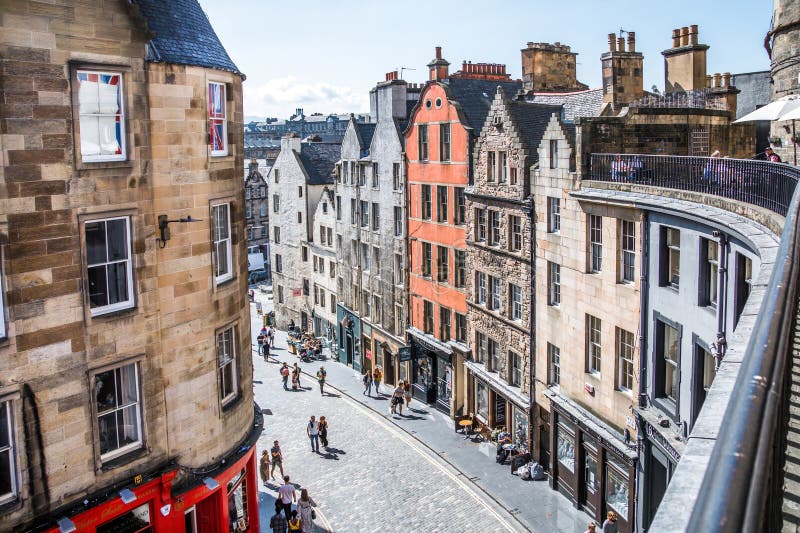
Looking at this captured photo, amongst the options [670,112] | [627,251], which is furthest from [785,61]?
[627,251]

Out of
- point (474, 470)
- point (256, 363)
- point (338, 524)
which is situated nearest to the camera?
point (338, 524)

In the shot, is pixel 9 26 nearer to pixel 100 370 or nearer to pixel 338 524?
pixel 100 370

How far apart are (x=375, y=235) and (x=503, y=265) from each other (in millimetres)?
14111

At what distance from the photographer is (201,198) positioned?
655 inches

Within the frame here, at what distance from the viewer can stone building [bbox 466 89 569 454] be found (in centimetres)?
3138

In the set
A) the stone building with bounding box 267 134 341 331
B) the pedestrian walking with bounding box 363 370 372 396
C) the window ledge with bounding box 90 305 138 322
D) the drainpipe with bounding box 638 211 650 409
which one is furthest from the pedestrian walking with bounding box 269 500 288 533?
the stone building with bounding box 267 134 341 331

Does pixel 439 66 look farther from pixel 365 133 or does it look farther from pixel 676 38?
pixel 676 38

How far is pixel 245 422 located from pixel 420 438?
16914 mm

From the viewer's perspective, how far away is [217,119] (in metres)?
17.3

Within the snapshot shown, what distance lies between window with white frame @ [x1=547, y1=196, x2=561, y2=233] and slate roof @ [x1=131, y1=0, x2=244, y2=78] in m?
15.0

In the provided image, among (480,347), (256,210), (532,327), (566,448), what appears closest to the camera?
(566,448)

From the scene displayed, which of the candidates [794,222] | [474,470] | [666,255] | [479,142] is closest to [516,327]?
[474,470]

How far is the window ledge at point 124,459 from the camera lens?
1492 cm

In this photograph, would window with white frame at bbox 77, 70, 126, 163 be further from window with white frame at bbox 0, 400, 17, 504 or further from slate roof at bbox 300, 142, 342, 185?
slate roof at bbox 300, 142, 342, 185
